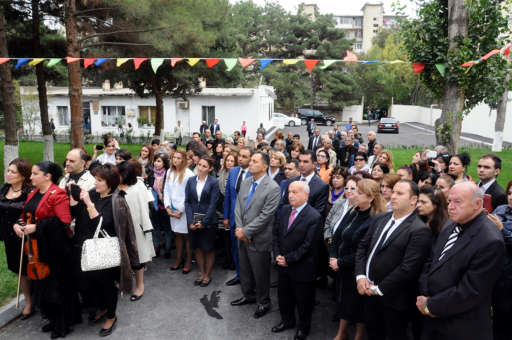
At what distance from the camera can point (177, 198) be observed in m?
5.67

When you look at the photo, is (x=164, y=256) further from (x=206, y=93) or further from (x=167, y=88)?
(x=206, y=93)

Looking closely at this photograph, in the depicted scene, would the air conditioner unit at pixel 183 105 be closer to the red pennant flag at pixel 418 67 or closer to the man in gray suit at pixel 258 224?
the red pennant flag at pixel 418 67

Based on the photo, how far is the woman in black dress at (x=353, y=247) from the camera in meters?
3.67

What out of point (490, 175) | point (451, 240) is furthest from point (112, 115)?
point (451, 240)

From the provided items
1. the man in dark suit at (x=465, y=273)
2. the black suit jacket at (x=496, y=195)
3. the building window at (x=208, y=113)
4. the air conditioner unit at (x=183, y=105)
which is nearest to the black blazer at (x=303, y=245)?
the man in dark suit at (x=465, y=273)

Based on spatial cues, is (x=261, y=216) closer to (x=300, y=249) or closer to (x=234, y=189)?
(x=300, y=249)

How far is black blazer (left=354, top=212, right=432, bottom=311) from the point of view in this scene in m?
3.13

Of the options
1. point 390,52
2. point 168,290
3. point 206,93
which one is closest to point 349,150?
point 168,290

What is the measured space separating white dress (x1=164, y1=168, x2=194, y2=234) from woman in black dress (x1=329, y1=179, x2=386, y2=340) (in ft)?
8.56

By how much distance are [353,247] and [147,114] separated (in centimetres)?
2589

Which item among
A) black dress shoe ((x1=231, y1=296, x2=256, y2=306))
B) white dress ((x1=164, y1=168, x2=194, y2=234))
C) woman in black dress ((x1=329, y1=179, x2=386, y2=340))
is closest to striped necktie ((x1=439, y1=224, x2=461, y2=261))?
woman in black dress ((x1=329, y1=179, x2=386, y2=340))

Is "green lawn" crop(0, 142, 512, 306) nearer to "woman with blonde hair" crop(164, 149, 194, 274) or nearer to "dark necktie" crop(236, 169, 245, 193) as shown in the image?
"woman with blonde hair" crop(164, 149, 194, 274)

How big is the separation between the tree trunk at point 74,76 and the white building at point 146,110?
14.4 m

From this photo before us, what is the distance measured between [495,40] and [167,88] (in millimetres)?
14804
